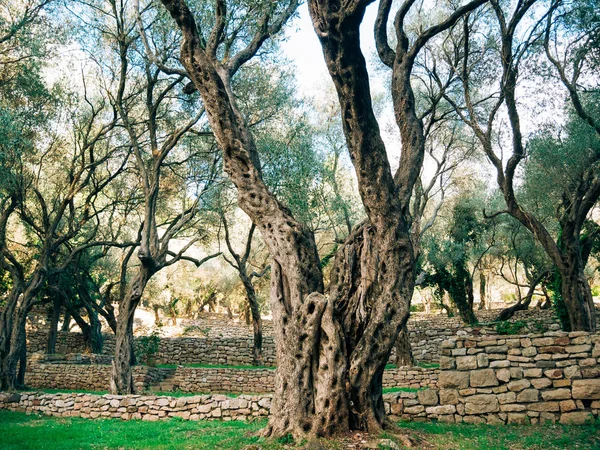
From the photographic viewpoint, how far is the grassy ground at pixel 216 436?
288 inches

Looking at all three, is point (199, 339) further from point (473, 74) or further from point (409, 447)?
point (409, 447)

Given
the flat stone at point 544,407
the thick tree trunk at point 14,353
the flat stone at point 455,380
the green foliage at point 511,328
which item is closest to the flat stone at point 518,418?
the flat stone at point 544,407

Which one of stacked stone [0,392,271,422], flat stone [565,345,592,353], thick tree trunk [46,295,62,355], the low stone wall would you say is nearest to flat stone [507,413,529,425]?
flat stone [565,345,592,353]

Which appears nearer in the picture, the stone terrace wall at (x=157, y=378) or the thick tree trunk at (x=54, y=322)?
the stone terrace wall at (x=157, y=378)

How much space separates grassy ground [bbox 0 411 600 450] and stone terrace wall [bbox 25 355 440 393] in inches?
322

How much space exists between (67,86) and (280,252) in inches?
589

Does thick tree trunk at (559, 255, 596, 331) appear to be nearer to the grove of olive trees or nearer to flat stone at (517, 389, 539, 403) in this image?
the grove of olive trees

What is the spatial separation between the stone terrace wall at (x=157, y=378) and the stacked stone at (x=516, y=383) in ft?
31.3

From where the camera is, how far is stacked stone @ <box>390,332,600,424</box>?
9391 millimetres

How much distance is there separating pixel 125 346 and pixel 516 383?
10.3m

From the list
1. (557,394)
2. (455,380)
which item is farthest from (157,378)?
(557,394)

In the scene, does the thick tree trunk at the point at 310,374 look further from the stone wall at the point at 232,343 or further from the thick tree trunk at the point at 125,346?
the stone wall at the point at 232,343

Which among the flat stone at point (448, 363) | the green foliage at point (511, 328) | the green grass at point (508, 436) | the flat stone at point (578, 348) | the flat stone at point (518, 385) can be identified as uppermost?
the green foliage at point (511, 328)

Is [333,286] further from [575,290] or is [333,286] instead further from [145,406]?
[575,290]
